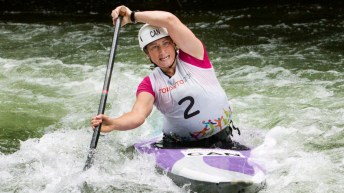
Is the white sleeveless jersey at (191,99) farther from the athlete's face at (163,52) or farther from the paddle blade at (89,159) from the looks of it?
the paddle blade at (89,159)

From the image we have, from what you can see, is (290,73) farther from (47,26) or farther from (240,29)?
(47,26)

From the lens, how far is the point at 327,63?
844cm

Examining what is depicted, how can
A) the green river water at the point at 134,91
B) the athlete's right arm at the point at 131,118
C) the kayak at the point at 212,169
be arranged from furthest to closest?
the green river water at the point at 134,91
the athlete's right arm at the point at 131,118
the kayak at the point at 212,169

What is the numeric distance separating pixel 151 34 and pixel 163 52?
0.57 ft

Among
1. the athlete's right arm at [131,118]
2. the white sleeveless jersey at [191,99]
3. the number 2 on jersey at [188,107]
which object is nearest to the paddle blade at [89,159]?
the athlete's right arm at [131,118]

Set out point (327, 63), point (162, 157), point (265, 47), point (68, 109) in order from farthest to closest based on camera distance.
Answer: point (265, 47) → point (327, 63) → point (68, 109) → point (162, 157)

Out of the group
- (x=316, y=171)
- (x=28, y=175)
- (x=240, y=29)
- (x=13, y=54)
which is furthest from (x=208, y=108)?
(x=240, y=29)

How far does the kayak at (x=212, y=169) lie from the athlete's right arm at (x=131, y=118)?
1.34 feet

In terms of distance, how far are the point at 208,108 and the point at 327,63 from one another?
4636 mm

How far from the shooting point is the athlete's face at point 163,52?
4.29 m

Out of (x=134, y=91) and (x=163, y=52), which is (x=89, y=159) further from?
(x=134, y=91)

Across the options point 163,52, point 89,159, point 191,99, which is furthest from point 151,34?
point 89,159

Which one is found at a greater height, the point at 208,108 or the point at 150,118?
the point at 208,108

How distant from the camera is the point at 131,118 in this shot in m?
4.08
